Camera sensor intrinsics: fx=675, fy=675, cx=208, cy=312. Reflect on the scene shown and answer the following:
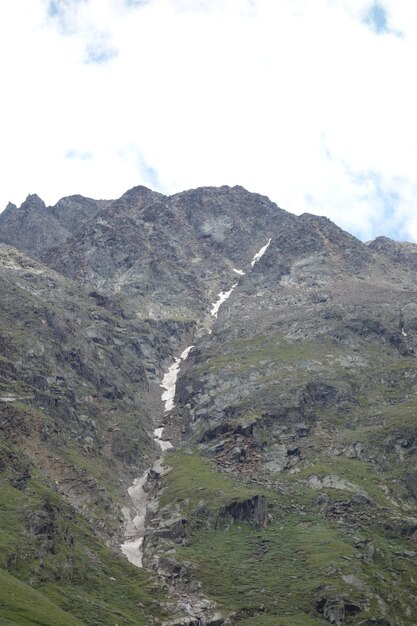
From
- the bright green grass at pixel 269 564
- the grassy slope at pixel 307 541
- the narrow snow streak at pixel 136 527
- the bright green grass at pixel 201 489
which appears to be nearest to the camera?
the bright green grass at pixel 269 564

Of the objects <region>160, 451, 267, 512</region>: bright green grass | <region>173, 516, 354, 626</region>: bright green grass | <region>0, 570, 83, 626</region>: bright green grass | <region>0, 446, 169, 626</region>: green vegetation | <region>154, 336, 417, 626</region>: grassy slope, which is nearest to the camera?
<region>0, 570, 83, 626</region>: bright green grass

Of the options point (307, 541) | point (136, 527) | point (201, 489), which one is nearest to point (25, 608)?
point (307, 541)

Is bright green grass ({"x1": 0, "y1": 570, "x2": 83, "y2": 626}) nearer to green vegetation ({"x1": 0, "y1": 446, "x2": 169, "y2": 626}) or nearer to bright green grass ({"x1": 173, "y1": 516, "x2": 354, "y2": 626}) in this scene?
green vegetation ({"x1": 0, "y1": 446, "x2": 169, "y2": 626})

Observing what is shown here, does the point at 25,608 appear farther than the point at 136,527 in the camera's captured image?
No

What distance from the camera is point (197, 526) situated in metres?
165

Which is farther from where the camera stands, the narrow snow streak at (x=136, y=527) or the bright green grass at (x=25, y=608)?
the narrow snow streak at (x=136, y=527)

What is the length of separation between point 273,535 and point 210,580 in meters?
26.2

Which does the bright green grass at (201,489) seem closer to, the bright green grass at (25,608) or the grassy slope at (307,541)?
the grassy slope at (307,541)

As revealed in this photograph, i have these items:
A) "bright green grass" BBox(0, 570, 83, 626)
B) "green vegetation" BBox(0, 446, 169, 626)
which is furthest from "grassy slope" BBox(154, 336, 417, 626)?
"bright green grass" BBox(0, 570, 83, 626)

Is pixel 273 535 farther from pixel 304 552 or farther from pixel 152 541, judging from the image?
pixel 152 541

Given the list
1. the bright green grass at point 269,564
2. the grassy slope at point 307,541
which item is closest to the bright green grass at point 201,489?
the grassy slope at point 307,541

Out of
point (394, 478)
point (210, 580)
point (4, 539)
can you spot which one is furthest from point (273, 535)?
point (4, 539)

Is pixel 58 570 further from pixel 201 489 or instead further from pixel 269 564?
pixel 201 489

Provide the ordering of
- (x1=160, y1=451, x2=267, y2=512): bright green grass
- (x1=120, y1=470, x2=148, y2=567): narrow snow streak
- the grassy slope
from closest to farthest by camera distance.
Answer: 1. the grassy slope
2. (x1=120, y1=470, x2=148, y2=567): narrow snow streak
3. (x1=160, y1=451, x2=267, y2=512): bright green grass
